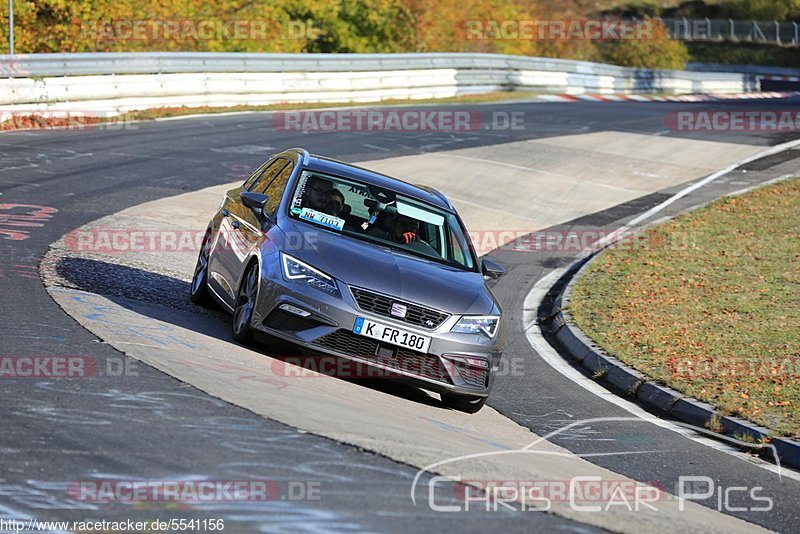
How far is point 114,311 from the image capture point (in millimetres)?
9797

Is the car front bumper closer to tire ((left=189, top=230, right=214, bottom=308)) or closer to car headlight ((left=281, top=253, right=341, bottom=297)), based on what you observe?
car headlight ((left=281, top=253, right=341, bottom=297))

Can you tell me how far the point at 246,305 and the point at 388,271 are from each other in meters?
1.20

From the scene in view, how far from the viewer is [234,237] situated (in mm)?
10336

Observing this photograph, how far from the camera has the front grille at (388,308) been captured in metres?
8.63

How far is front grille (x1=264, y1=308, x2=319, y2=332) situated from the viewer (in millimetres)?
8625

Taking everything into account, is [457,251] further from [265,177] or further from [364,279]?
[265,177]

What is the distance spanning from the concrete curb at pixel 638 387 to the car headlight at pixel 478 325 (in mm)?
2144

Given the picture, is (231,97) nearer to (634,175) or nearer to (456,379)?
(634,175)

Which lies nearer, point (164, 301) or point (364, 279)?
point (364, 279)

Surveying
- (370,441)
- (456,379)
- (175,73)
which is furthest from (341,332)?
(175,73)

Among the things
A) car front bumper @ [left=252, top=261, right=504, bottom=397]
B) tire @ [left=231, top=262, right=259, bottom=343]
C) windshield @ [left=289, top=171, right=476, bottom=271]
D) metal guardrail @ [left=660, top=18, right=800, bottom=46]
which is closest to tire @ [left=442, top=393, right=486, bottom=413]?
car front bumper @ [left=252, top=261, right=504, bottom=397]

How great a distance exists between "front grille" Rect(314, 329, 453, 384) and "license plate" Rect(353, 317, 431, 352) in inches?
1.5

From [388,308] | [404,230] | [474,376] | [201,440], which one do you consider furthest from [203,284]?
[201,440]

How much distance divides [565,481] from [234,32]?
41455 millimetres
